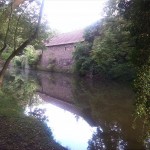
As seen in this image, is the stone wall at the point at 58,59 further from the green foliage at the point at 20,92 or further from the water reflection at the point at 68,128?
the water reflection at the point at 68,128

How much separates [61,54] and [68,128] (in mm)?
43363

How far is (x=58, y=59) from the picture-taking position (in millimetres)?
58656

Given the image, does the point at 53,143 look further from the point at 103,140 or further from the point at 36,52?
the point at 36,52

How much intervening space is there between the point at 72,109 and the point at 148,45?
1226 centimetres

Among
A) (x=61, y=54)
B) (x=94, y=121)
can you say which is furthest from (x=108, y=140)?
(x=61, y=54)

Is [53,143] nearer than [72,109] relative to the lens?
Yes

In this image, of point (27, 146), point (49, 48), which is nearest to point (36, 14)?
point (27, 146)

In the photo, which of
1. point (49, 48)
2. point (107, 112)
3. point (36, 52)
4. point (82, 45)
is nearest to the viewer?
point (107, 112)

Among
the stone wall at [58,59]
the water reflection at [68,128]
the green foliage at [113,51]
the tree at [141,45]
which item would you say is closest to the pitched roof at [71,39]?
the stone wall at [58,59]

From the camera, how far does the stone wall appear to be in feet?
177

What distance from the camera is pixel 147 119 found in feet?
30.3

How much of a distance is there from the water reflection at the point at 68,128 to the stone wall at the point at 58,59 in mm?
33778

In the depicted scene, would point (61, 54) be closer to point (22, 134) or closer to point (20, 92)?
point (20, 92)

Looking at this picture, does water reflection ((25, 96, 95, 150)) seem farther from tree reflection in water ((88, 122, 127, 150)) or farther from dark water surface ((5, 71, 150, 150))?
tree reflection in water ((88, 122, 127, 150))
